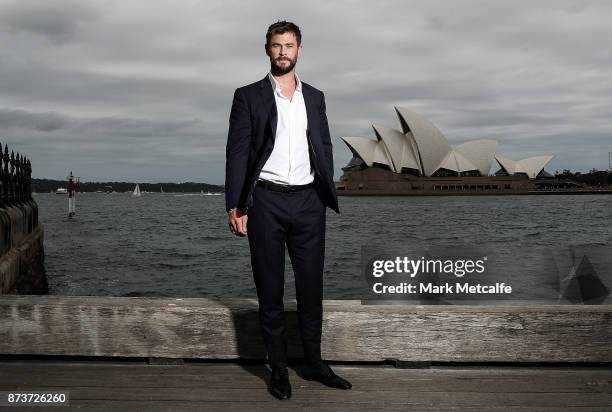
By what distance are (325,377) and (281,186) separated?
0.93 metres

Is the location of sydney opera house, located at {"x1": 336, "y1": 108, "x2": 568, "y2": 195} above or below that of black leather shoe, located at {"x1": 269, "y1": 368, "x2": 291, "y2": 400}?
above

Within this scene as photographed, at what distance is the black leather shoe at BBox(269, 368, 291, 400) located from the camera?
2584 millimetres

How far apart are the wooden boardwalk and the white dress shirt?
3.28 feet

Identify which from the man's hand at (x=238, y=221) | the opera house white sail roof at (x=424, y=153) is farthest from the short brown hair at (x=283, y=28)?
the opera house white sail roof at (x=424, y=153)

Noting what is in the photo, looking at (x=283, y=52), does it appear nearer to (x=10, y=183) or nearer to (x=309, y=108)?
(x=309, y=108)

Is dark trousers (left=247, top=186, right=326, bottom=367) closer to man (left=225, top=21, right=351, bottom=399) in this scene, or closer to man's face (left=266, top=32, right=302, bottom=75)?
man (left=225, top=21, right=351, bottom=399)

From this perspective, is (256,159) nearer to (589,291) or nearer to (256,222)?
(256,222)

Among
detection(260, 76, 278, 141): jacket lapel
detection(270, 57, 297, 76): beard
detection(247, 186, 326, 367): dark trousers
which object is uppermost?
detection(270, 57, 297, 76): beard

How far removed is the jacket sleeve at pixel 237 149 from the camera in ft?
8.50

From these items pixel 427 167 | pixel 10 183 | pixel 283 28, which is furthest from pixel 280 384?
pixel 427 167

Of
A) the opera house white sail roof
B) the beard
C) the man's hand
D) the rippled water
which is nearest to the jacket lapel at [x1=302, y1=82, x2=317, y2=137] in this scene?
the beard

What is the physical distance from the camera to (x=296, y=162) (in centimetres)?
268

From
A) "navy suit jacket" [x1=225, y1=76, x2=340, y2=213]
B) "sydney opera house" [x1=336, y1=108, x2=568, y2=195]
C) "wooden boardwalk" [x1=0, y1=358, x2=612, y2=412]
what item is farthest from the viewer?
"sydney opera house" [x1=336, y1=108, x2=568, y2=195]

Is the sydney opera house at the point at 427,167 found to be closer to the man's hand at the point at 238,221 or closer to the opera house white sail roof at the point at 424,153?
the opera house white sail roof at the point at 424,153
